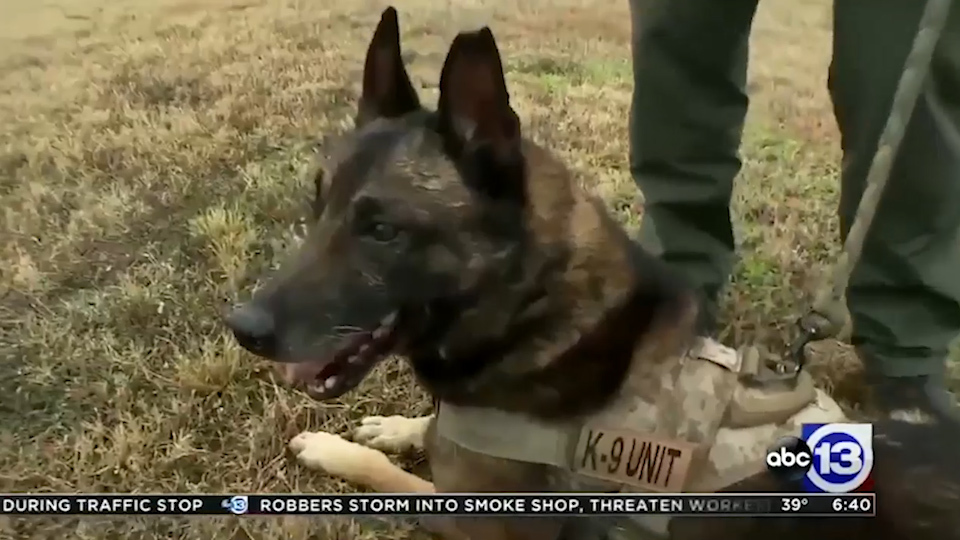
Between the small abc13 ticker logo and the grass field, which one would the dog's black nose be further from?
the small abc13 ticker logo

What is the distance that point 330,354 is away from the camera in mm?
894

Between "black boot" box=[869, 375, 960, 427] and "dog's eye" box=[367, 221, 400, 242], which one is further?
"black boot" box=[869, 375, 960, 427]

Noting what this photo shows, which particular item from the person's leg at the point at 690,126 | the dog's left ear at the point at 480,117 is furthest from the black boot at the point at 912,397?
the dog's left ear at the point at 480,117

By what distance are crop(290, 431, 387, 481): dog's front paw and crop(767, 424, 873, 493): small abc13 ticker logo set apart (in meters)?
0.41

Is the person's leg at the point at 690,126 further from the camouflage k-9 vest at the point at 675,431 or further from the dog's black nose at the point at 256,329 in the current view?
the dog's black nose at the point at 256,329

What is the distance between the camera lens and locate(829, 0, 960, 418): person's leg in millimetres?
896

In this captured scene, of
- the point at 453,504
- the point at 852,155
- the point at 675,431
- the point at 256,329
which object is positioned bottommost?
the point at 453,504

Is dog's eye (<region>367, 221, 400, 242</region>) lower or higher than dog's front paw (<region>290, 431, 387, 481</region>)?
higher

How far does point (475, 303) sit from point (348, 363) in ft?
0.43

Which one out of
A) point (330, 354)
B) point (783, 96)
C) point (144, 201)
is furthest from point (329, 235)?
point (783, 96)

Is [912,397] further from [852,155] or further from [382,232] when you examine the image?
[382,232]

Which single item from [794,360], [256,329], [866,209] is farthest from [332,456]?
[866,209]

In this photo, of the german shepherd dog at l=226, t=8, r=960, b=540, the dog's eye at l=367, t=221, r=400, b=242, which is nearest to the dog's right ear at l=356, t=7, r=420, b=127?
the german shepherd dog at l=226, t=8, r=960, b=540

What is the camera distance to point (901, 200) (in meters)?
0.96
